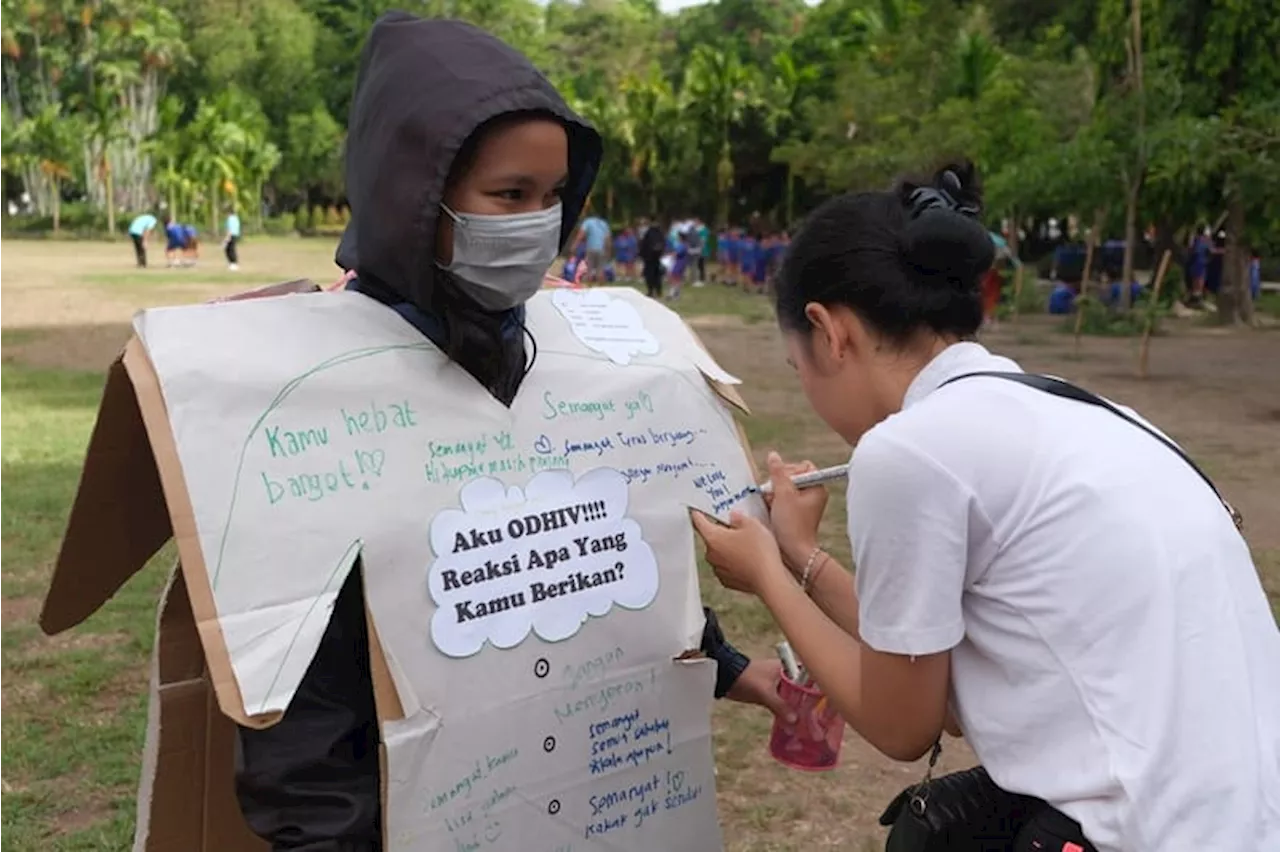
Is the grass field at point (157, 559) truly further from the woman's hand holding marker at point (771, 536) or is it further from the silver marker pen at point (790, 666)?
the woman's hand holding marker at point (771, 536)

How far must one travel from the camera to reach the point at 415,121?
179cm

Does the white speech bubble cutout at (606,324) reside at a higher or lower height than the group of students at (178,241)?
higher

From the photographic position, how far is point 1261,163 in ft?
38.1

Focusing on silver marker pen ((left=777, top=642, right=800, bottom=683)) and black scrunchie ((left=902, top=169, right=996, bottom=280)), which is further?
silver marker pen ((left=777, top=642, right=800, bottom=683))

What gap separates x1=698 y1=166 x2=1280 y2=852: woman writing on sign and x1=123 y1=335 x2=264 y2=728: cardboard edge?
763mm

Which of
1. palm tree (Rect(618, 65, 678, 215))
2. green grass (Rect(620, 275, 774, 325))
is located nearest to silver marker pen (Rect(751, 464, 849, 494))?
green grass (Rect(620, 275, 774, 325))

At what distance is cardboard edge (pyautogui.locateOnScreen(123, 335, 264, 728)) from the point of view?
1613 mm

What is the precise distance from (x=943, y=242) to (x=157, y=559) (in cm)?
534

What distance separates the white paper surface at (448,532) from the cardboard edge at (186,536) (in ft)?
0.04

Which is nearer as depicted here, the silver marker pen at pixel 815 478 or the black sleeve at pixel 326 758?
the black sleeve at pixel 326 758

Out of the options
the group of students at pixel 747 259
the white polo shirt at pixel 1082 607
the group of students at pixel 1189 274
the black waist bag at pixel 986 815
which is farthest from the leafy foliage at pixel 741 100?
the group of students at pixel 1189 274

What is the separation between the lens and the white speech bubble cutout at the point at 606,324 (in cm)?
225

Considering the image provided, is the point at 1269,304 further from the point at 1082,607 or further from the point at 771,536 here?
the point at 1082,607

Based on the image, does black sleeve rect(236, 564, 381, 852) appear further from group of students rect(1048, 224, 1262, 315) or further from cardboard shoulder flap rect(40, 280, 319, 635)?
group of students rect(1048, 224, 1262, 315)
